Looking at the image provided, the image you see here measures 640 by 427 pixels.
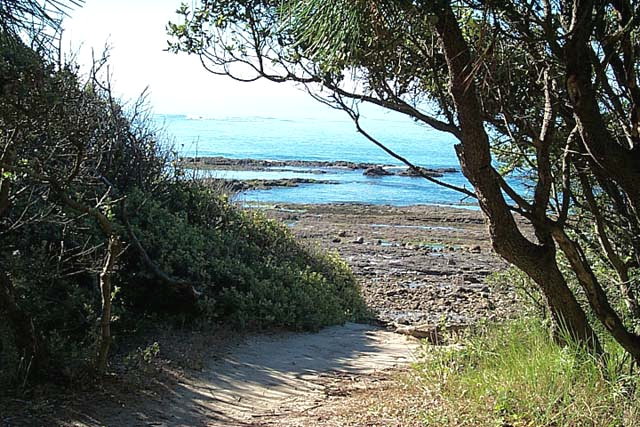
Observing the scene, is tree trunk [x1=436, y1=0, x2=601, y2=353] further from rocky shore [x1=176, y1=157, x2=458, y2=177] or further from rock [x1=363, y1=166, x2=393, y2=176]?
rock [x1=363, y1=166, x2=393, y2=176]

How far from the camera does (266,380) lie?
22.0 feet

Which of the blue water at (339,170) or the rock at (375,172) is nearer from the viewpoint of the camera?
the blue water at (339,170)

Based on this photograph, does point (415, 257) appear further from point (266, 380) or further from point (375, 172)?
point (375, 172)

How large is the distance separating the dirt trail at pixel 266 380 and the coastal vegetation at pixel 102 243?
1.87ft

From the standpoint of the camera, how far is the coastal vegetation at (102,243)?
4707 mm

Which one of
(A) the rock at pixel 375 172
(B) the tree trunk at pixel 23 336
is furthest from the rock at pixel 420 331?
(A) the rock at pixel 375 172

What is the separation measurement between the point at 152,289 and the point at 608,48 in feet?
19.6

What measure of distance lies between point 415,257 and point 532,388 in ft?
45.7

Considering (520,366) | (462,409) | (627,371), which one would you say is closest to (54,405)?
(462,409)

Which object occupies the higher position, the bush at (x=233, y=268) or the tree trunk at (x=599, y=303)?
the tree trunk at (x=599, y=303)

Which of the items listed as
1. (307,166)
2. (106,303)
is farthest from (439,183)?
(307,166)

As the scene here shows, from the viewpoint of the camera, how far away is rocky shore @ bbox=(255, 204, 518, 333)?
1214 centimetres

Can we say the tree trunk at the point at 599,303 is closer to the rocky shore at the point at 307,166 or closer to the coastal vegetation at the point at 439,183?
the coastal vegetation at the point at 439,183

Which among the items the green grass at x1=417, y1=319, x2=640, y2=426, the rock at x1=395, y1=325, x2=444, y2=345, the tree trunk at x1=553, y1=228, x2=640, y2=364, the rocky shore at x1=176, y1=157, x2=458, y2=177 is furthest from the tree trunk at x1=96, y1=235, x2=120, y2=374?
the rocky shore at x1=176, y1=157, x2=458, y2=177
